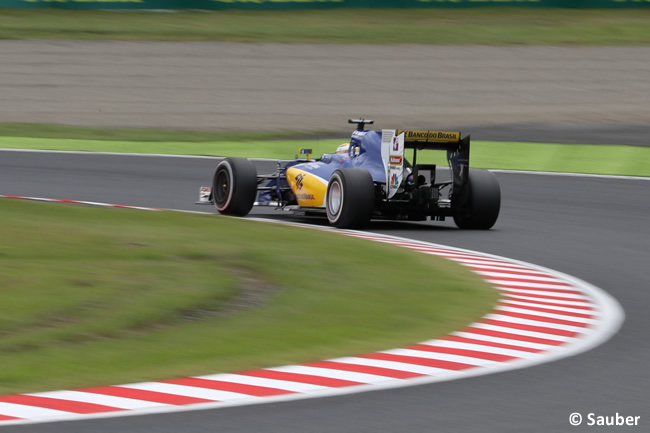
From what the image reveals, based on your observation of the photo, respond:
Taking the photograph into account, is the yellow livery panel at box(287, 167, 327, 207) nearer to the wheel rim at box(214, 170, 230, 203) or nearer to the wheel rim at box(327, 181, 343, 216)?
the wheel rim at box(327, 181, 343, 216)

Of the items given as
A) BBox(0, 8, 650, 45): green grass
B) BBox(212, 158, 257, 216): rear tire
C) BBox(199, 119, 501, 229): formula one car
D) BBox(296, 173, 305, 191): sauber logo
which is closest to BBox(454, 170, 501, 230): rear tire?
BBox(199, 119, 501, 229): formula one car

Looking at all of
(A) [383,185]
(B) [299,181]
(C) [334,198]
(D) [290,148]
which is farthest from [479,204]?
(D) [290,148]

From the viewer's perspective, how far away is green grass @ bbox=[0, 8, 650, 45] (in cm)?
3547

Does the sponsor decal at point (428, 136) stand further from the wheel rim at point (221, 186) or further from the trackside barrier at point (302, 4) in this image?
the trackside barrier at point (302, 4)

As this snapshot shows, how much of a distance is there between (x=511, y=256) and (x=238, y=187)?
417cm

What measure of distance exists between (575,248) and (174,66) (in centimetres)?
2218

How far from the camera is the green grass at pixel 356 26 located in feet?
116

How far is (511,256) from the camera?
12320mm

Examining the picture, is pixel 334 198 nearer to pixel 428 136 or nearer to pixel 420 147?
pixel 420 147

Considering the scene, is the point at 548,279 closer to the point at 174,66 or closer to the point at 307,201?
the point at 307,201

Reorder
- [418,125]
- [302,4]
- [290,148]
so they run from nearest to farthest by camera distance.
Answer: [290,148] → [418,125] → [302,4]

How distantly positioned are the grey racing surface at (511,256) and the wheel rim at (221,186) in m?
0.64

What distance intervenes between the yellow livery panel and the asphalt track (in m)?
0.83

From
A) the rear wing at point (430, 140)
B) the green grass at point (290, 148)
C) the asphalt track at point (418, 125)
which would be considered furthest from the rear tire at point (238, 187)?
the green grass at point (290, 148)
